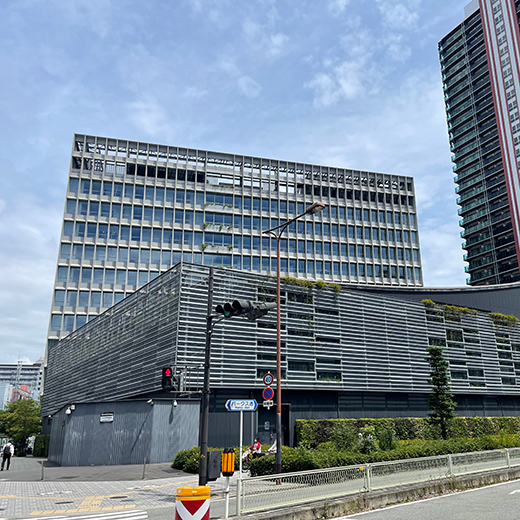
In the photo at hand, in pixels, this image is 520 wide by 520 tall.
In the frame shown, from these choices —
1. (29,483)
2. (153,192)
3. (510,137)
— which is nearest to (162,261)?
(153,192)

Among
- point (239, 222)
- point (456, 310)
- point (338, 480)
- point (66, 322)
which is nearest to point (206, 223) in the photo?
point (239, 222)

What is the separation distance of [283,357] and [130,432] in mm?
11208

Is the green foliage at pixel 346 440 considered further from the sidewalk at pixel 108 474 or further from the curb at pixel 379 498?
the sidewalk at pixel 108 474

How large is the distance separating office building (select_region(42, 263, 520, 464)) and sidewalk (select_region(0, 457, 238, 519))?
12.6 ft

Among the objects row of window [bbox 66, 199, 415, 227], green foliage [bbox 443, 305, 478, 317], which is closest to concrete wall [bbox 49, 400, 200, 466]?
green foliage [bbox 443, 305, 478, 317]

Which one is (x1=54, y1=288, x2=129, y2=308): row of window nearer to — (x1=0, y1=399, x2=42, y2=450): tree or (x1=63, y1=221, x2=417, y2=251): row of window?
(x1=63, y1=221, x2=417, y2=251): row of window

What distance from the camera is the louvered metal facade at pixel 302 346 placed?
3019cm

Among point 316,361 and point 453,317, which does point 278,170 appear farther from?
point 316,361

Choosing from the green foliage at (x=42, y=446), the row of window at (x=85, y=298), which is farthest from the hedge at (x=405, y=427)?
the row of window at (x=85, y=298)

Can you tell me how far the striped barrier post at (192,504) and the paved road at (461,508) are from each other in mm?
4579

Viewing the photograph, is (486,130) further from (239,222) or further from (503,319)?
(503,319)

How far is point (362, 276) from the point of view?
253ft

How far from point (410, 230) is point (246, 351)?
59.2m

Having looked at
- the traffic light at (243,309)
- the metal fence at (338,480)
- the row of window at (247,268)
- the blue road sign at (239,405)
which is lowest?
the metal fence at (338,480)
